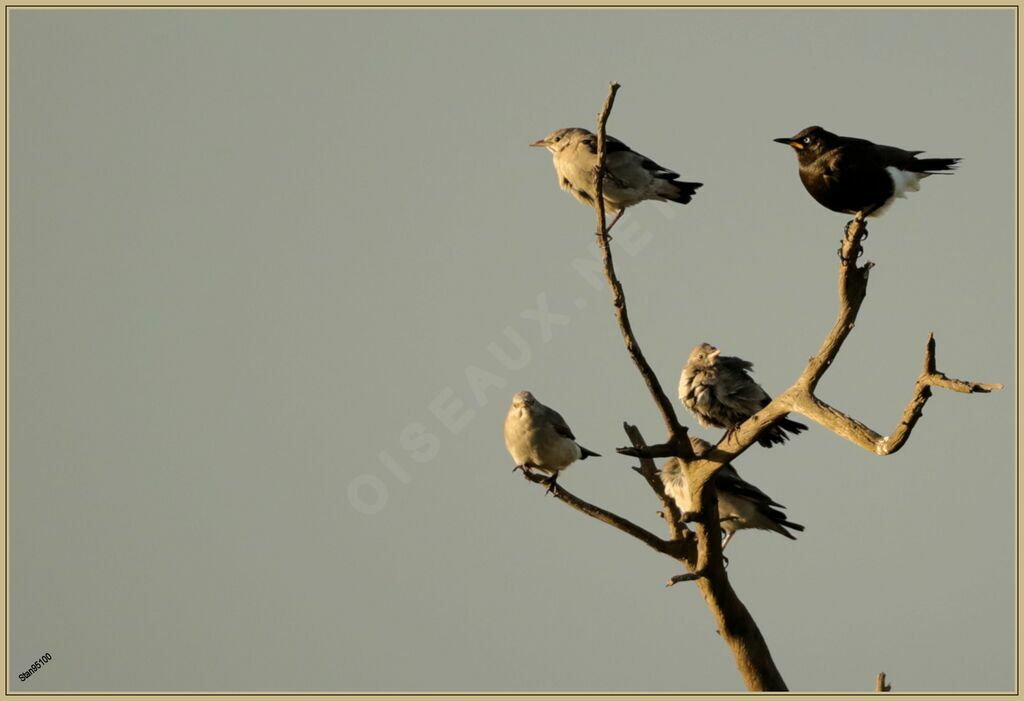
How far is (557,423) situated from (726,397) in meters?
1.58

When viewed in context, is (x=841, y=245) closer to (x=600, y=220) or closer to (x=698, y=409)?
(x=600, y=220)

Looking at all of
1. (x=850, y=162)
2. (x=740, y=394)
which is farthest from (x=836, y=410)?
(x=740, y=394)

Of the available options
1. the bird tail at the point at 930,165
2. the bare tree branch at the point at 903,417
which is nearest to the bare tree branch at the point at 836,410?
the bare tree branch at the point at 903,417

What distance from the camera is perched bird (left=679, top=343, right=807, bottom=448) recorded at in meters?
10.5

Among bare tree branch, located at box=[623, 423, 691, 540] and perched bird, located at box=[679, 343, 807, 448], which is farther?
perched bird, located at box=[679, 343, 807, 448]

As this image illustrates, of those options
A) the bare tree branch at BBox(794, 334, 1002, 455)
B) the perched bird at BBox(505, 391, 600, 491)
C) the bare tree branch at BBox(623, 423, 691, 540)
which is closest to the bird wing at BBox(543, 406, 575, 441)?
the perched bird at BBox(505, 391, 600, 491)

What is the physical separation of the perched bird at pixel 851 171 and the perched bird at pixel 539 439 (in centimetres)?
316

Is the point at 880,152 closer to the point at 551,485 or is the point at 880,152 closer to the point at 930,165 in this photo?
the point at 930,165

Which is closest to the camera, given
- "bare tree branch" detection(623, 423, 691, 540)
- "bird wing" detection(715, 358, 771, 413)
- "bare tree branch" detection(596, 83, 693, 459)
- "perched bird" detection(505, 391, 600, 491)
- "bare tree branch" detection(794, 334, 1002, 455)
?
"bare tree branch" detection(794, 334, 1002, 455)

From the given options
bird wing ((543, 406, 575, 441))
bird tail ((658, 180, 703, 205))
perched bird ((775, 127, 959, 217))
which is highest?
bird tail ((658, 180, 703, 205))

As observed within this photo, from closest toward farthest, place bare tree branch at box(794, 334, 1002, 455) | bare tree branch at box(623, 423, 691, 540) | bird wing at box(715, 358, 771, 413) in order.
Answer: bare tree branch at box(794, 334, 1002, 455) < bare tree branch at box(623, 423, 691, 540) < bird wing at box(715, 358, 771, 413)

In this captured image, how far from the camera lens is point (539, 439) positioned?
11164mm

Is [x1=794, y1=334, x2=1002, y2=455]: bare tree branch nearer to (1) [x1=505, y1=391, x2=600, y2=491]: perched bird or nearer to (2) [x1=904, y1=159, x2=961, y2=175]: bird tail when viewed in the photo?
(2) [x1=904, y1=159, x2=961, y2=175]: bird tail

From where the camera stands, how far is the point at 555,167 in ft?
38.2
